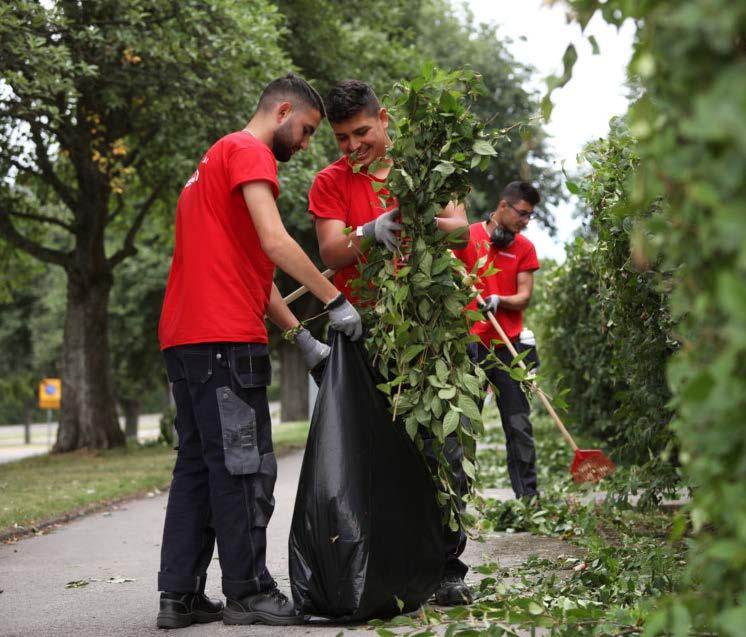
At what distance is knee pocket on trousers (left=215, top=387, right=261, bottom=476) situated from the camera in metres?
4.05

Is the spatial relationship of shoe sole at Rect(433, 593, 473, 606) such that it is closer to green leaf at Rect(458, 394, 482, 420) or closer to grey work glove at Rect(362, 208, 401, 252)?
green leaf at Rect(458, 394, 482, 420)

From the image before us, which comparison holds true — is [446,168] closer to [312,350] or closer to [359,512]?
[312,350]

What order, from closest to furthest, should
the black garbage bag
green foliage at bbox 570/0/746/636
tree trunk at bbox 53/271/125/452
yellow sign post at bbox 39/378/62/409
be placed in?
green foliage at bbox 570/0/746/636
the black garbage bag
tree trunk at bbox 53/271/125/452
yellow sign post at bbox 39/378/62/409

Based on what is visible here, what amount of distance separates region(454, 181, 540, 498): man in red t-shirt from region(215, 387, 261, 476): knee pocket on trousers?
9.15 ft

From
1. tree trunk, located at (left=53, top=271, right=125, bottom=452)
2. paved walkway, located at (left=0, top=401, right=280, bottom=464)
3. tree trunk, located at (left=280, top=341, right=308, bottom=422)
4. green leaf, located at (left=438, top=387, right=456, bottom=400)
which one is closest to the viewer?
green leaf, located at (left=438, top=387, right=456, bottom=400)

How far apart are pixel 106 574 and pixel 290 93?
2908 millimetres

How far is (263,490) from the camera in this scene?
13.7 ft

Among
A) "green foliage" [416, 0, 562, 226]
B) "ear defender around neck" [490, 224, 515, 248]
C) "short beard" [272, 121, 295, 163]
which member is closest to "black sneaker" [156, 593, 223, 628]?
"short beard" [272, 121, 295, 163]

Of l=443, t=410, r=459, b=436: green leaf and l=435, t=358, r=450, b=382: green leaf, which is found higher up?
l=435, t=358, r=450, b=382: green leaf

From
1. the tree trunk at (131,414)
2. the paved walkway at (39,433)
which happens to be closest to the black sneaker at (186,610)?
the tree trunk at (131,414)

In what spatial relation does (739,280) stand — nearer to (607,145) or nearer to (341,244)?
(341,244)

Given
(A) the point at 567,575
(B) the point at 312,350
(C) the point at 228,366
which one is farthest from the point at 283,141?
(A) the point at 567,575

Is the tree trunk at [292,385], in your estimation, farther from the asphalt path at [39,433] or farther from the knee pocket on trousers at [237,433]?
the knee pocket on trousers at [237,433]

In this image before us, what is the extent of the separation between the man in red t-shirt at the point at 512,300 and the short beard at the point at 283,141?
2.37m
